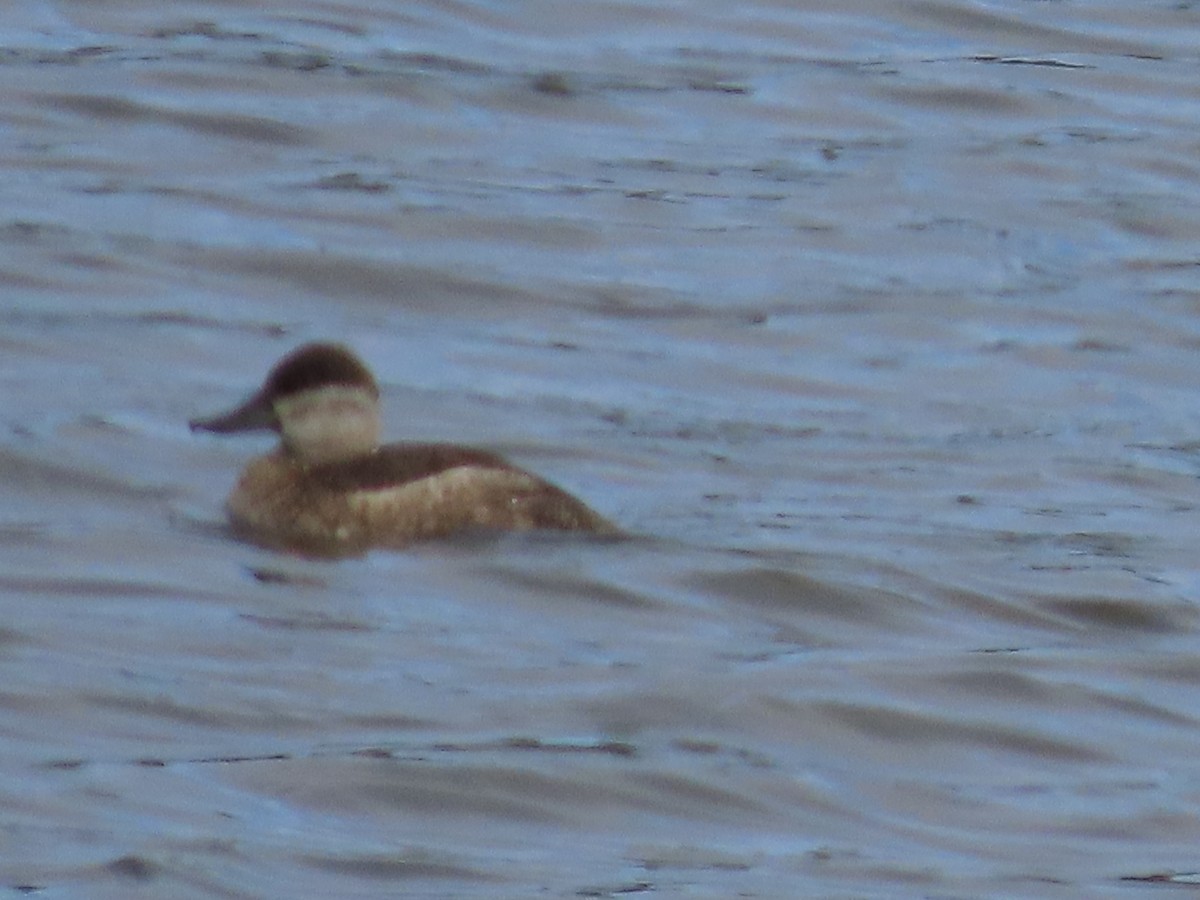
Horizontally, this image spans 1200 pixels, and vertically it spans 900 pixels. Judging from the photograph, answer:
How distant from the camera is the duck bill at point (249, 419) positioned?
9.70 metres

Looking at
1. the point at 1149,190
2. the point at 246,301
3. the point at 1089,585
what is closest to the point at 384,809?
the point at 1089,585

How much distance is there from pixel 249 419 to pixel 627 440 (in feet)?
4.75

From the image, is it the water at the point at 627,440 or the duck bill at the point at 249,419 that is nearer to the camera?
the water at the point at 627,440

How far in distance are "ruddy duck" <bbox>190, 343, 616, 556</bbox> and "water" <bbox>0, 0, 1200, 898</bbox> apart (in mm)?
125

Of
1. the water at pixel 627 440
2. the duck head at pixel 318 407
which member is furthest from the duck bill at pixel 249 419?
the water at pixel 627 440

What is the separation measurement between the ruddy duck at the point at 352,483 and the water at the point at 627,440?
0.41 ft

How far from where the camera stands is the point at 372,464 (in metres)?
9.41

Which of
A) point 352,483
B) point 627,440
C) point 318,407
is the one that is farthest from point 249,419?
point 627,440

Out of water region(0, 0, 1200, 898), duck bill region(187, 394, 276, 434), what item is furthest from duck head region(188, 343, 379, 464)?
water region(0, 0, 1200, 898)

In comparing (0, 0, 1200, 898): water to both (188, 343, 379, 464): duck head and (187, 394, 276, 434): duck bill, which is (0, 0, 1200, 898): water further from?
(188, 343, 379, 464): duck head

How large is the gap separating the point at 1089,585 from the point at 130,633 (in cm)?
270

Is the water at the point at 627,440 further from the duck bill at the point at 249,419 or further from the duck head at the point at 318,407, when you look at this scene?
the duck head at the point at 318,407

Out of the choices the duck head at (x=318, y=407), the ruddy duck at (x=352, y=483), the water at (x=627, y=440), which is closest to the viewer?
the water at (x=627, y=440)

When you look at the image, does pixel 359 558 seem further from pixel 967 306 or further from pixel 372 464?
pixel 967 306
